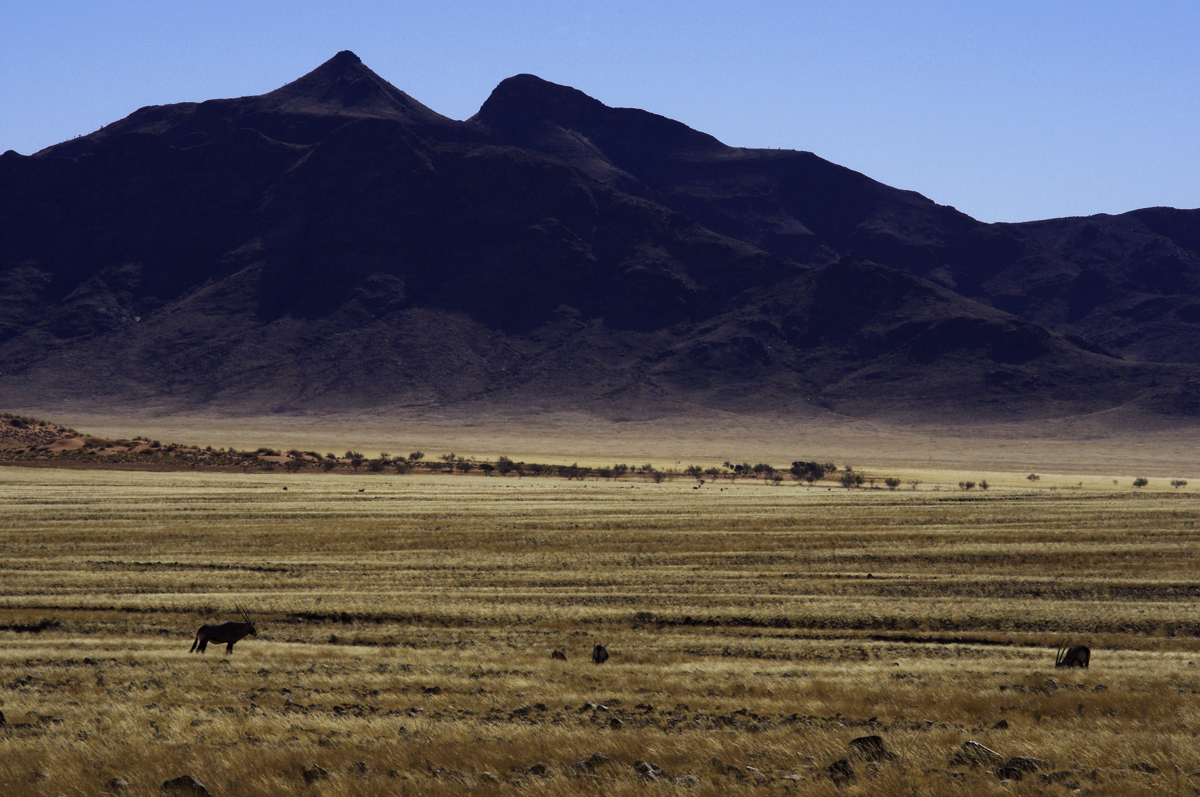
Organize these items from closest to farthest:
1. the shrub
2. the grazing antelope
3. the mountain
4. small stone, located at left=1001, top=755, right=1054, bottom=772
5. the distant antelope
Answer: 1. small stone, located at left=1001, top=755, right=1054, bottom=772
2. the distant antelope
3. the grazing antelope
4. the shrub
5. the mountain

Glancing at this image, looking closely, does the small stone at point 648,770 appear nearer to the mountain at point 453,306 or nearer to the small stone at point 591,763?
the small stone at point 591,763

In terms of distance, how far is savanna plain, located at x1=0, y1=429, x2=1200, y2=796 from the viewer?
947cm

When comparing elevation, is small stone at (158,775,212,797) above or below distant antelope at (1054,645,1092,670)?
below

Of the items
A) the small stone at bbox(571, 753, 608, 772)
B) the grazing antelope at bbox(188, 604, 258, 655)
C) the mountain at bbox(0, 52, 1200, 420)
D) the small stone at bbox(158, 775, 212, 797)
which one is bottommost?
the grazing antelope at bbox(188, 604, 258, 655)

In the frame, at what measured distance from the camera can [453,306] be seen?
160 meters

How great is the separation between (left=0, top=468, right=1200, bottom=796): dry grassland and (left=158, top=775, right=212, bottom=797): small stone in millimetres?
Result: 258

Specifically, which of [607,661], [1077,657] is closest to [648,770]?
[607,661]

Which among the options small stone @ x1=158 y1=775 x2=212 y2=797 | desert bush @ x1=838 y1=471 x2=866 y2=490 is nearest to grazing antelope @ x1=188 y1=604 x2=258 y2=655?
small stone @ x1=158 y1=775 x2=212 y2=797

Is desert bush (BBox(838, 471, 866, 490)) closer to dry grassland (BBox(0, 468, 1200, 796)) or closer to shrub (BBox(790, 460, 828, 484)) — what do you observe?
shrub (BBox(790, 460, 828, 484))

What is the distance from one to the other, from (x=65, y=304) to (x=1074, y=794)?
7124 inches

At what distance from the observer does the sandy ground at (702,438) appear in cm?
9131

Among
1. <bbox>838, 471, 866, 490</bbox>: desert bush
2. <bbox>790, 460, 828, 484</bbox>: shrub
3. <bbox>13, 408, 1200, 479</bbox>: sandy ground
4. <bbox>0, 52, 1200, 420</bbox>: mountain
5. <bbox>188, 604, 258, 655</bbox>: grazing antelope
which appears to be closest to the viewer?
<bbox>188, 604, 258, 655</bbox>: grazing antelope

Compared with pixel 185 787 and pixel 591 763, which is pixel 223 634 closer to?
pixel 185 787

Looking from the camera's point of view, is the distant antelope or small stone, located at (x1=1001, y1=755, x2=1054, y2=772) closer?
small stone, located at (x1=1001, y1=755, x2=1054, y2=772)
